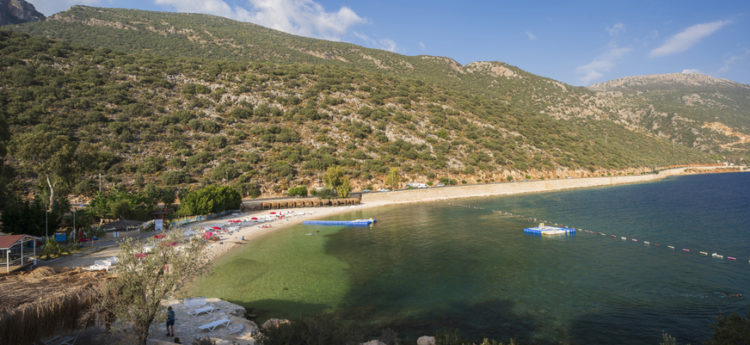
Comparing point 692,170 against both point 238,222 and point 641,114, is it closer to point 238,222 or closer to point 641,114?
point 641,114

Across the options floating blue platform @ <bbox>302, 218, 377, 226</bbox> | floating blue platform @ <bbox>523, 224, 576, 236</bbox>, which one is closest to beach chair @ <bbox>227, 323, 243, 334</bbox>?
floating blue platform @ <bbox>302, 218, 377, 226</bbox>

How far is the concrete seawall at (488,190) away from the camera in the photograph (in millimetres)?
62812

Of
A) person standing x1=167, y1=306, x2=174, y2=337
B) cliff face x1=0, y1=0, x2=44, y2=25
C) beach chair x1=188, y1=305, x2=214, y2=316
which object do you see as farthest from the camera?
cliff face x1=0, y1=0, x2=44, y2=25

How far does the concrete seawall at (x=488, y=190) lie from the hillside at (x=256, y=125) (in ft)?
22.4

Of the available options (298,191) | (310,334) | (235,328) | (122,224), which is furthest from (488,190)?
(310,334)

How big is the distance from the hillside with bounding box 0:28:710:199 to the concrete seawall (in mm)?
6839

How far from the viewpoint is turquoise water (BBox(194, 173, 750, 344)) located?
624 inches

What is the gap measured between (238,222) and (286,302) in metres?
26.0

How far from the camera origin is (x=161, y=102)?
73.2 meters

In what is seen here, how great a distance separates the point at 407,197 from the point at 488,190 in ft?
62.9

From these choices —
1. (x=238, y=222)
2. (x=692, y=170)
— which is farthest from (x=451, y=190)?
(x=692, y=170)

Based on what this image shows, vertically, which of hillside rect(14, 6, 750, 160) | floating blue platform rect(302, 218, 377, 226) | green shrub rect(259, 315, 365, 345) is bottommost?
floating blue platform rect(302, 218, 377, 226)

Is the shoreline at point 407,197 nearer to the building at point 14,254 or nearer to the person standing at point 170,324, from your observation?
the building at point 14,254

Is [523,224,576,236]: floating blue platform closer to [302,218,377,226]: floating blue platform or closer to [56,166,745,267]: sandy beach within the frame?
[302,218,377,226]: floating blue platform
